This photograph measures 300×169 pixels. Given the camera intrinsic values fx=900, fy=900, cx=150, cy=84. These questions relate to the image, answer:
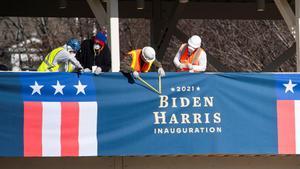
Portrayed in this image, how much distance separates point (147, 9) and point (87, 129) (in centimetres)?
706

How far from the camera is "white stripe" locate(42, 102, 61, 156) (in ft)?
43.4

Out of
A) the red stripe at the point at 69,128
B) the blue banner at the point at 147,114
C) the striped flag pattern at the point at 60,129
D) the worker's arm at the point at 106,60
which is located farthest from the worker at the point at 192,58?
the red stripe at the point at 69,128

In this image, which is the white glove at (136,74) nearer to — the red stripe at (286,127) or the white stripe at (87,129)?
the white stripe at (87,129)

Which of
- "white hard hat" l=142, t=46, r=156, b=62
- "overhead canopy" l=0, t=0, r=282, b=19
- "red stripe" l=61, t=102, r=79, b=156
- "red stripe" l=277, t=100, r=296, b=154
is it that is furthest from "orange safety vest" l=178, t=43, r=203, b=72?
"overhead canopy" l=0, t=0, r=282, b=19

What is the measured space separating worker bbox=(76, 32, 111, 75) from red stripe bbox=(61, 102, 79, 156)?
0.67 meters

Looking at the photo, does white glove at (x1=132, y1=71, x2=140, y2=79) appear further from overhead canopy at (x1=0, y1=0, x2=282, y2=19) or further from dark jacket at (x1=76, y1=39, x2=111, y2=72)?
overhead canopy at (x1=0, y1=0, x2=282, y2=19)

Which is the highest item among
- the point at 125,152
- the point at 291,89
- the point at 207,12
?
the point at 207,12

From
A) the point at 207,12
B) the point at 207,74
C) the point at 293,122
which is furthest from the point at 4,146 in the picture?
the point at 207,12

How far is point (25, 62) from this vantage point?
117 ft

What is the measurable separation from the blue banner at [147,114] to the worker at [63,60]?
0.24 meters

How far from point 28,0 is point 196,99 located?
21.8ft

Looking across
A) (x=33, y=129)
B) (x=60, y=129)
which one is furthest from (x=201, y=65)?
(x=33, y=129)

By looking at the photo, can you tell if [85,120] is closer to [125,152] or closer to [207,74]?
[125,152]

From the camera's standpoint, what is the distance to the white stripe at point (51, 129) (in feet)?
43.4
